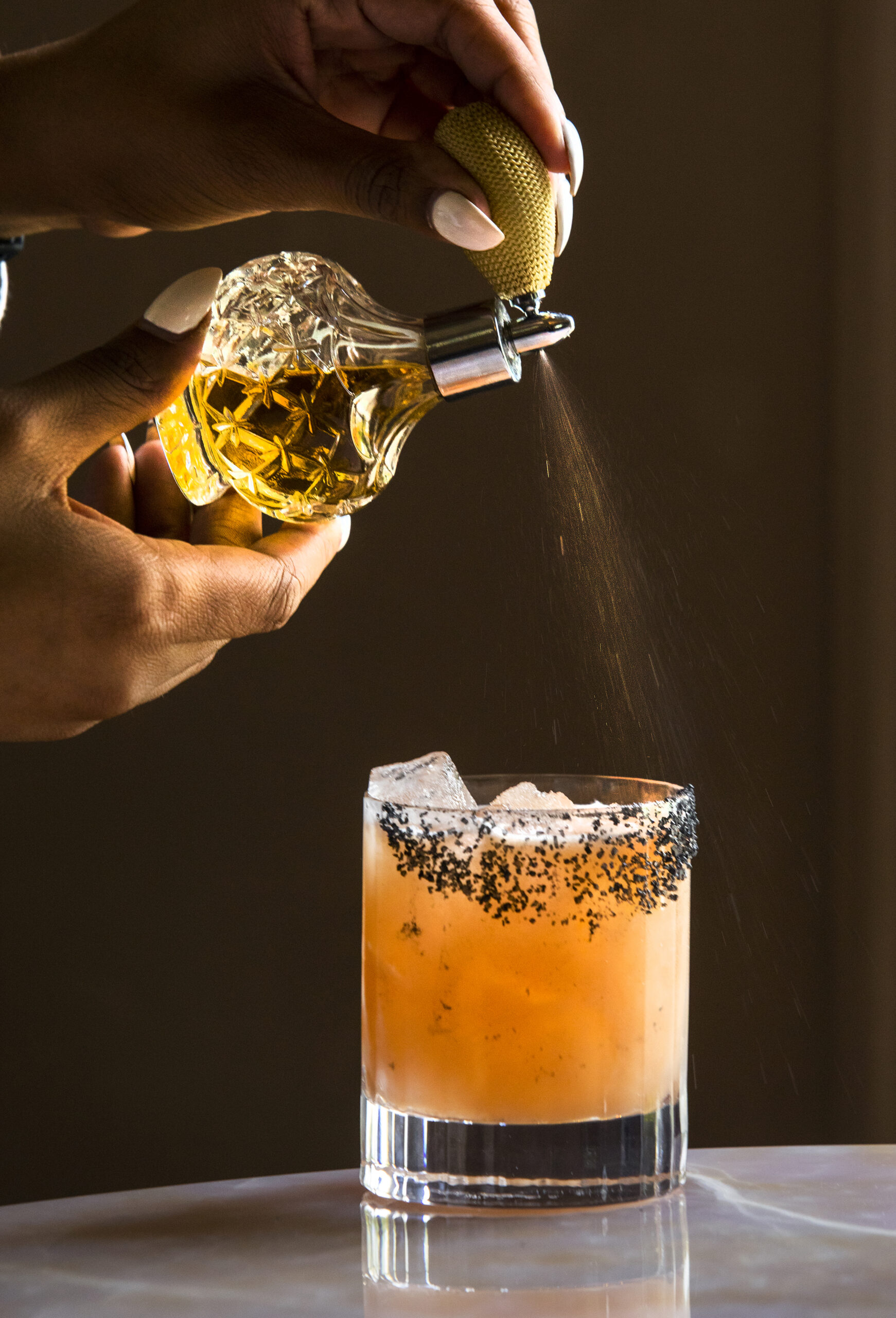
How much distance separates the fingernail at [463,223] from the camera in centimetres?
84

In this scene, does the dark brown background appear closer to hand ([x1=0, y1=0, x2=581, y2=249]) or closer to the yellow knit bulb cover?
hand ([x1=0, y1=0, x2=581, y2=249])

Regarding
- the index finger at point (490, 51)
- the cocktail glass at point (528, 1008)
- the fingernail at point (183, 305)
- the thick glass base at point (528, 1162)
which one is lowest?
the thick glass base at point (528, 1162)

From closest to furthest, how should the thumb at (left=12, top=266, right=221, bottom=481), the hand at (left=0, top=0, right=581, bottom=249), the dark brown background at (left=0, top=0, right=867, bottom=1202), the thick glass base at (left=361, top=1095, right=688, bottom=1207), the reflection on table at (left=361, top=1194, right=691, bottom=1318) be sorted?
1. the reflection on table at (left=361, top=1194, right=691, bottom=1318)
2. the thick glass base at (left=361, top=1095, right=688, bottom=1207)
3. the thumb at (left=12, top=266, right=221, bottom=481)
4. the hand at (left=0, top=0, right=581, bottom=249)
5. the dark brown background at (left=0, top=0, right=867, bottom=1202)

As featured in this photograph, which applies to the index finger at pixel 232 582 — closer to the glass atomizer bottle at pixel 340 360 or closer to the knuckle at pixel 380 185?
the glass atomizer bottle at pixel 340 360

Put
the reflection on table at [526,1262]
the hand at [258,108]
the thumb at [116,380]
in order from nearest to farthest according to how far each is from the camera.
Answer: the reflection on table at [526,1262], the thumb at [116,380], the hand at [258,108]

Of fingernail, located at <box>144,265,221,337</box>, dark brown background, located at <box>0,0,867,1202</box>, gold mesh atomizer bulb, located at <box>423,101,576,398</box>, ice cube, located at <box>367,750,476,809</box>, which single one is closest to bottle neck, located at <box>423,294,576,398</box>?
gold mesh atomizer bulb, located at <box>423,101,576,398</box>

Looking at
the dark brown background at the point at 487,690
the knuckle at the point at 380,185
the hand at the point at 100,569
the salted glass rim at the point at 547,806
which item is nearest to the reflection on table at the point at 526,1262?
the salted glass rim at the point at 547,806

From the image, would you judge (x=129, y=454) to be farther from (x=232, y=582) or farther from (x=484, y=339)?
(x=484, y=339)

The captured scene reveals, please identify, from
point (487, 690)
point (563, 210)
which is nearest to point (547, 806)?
point (563, 210)

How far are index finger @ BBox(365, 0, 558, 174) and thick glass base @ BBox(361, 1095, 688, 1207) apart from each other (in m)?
0.60

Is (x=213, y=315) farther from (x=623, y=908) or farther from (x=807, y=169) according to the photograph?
(x=807, y=169)

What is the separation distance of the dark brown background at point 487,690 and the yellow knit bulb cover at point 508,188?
1.13 metres

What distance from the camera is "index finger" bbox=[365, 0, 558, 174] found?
0.88 metres

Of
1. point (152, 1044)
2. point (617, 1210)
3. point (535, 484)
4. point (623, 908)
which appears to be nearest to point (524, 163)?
point (623, 908)
